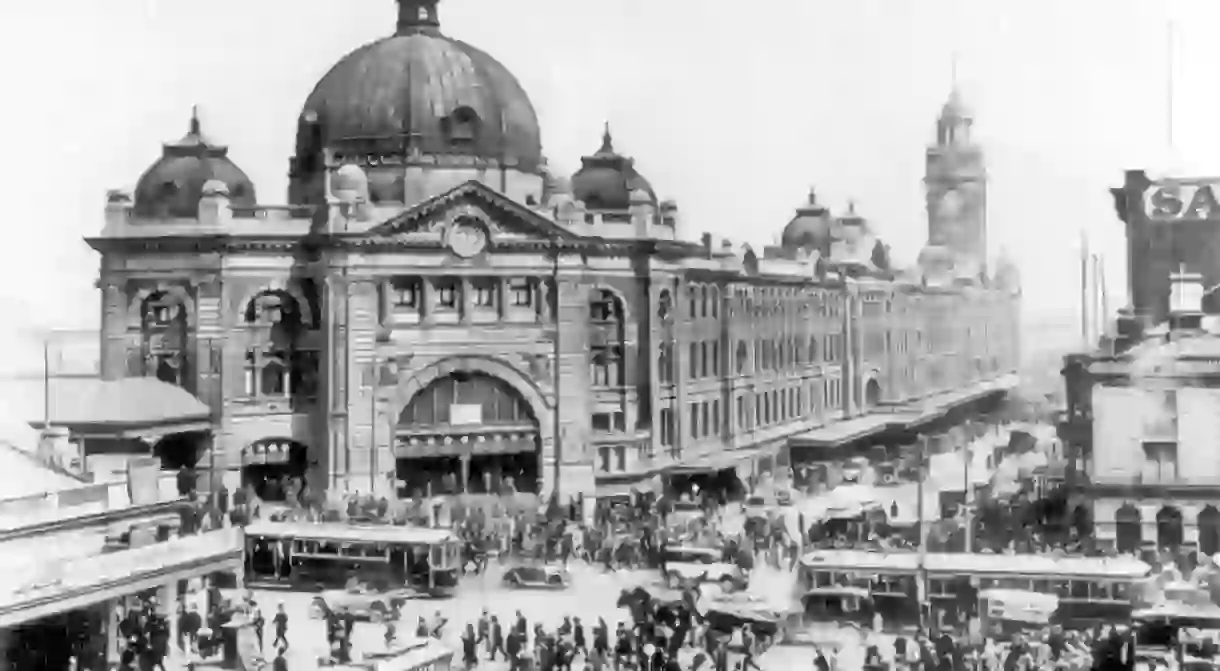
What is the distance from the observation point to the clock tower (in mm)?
23531

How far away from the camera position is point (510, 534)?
26.8m

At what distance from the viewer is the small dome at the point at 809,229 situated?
26.9m

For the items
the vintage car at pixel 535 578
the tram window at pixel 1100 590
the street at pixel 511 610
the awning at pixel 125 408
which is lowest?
the street at pixel 511 610

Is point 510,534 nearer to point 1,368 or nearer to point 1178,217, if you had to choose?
point 1,368

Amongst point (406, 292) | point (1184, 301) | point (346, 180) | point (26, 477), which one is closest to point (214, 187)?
point (346, 180)

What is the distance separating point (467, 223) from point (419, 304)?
1.81 m

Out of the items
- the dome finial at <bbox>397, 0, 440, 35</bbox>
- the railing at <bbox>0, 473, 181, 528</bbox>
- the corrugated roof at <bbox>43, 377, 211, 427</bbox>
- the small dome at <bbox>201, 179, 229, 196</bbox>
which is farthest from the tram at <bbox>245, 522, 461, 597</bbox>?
the dome finial at <bbox>397, 0, 440, 35</bbox>

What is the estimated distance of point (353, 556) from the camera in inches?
930

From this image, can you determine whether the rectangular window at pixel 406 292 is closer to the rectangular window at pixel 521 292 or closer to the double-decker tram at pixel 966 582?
the rectangular window at pixel 521 292

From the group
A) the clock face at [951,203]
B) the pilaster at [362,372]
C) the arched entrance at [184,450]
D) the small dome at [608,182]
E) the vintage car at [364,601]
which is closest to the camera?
the vintage car at [364,601]

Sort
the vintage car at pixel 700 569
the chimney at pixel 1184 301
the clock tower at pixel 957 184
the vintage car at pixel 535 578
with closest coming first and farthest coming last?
the vintage car at pixel 700 569 → the clock tower at pixel 957 184 → the vintage car at pixel 535 578 → the chimney at pixel 1184 301

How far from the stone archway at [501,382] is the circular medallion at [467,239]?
2025 millimetres

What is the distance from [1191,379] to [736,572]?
7385 millimetres

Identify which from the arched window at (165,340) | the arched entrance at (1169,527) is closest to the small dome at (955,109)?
the arched entrance at (1169,527)
